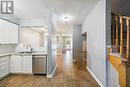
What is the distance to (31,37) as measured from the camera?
20.9ft

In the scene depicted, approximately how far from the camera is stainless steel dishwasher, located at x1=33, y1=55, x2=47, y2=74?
4730 mm

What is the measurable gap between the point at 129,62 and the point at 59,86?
2.12 m

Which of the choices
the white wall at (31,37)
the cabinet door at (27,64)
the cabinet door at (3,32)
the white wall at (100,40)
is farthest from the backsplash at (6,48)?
the white wall at (100,40)

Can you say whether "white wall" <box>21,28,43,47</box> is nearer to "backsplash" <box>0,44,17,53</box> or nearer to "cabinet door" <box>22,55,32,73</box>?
"backsplash" <box>0,44,17,53</box>

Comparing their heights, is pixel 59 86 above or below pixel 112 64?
below

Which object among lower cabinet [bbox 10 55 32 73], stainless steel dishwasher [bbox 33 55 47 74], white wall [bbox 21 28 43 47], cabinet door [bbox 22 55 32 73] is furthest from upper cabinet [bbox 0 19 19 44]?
stainless steel dishwasher [bbox 33 55 47 74]

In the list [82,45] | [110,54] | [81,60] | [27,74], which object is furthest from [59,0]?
[82,45]

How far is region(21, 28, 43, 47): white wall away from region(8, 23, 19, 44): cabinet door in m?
0.58

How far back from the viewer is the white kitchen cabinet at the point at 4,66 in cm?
422

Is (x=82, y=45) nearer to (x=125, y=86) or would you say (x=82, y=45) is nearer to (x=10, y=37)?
(x=10, y=37)

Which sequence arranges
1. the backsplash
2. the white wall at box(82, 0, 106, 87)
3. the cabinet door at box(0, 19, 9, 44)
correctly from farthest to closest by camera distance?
the backsplash < the cabinet door at box(0, 19, 9, 44) < the white wall at box(82, 0, 106, 87)

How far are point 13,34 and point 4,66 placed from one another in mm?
1346

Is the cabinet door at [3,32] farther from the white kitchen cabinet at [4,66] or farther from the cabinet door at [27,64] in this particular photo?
the cabinet door at [27,64]

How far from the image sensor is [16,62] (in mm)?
4855
